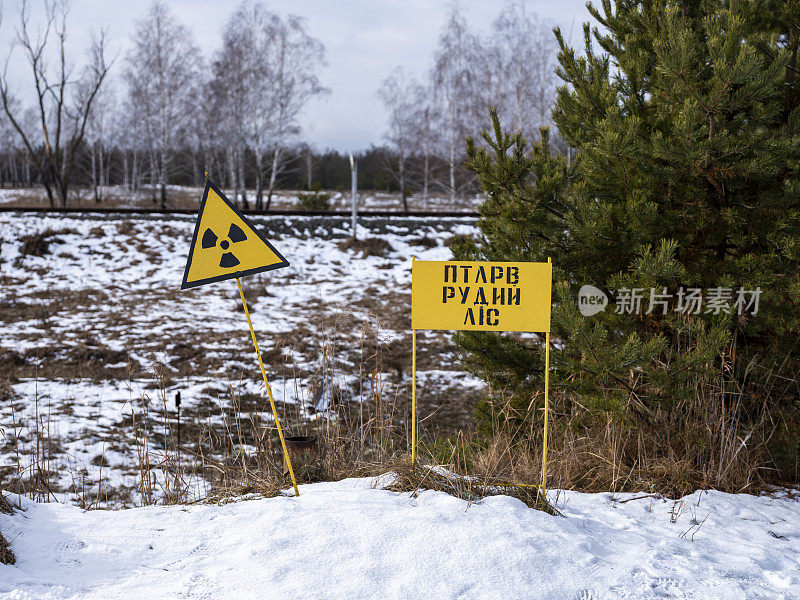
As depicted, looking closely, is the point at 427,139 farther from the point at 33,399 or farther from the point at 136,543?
the point at 136,543

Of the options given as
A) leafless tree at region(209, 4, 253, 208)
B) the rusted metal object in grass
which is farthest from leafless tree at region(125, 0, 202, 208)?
the rusted metal object in grass

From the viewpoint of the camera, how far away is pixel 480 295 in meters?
3.71

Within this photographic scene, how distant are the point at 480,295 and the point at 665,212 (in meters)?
1.53

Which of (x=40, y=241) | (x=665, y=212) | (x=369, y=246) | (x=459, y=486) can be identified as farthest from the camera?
(x=369, y=246)

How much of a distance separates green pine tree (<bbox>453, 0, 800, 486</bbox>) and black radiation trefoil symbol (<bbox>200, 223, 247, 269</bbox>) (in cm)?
168

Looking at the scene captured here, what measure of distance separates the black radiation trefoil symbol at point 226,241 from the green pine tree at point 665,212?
1684 mm

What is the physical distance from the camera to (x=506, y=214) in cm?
450

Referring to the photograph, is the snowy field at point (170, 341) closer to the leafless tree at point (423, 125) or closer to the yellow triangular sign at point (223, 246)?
the yellow triangular sign at point (223, 246)

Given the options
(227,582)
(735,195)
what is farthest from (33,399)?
(735,195)

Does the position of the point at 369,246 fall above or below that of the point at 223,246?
below

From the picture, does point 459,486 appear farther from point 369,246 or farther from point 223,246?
point 369,246

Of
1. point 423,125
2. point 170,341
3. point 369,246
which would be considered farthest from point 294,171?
point 170,341

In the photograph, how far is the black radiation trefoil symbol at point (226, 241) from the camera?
375cm

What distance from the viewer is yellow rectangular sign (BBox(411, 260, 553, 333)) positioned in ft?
12.1
